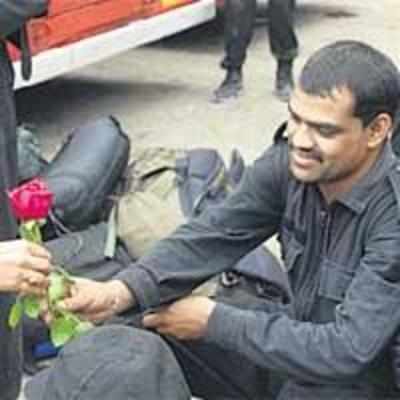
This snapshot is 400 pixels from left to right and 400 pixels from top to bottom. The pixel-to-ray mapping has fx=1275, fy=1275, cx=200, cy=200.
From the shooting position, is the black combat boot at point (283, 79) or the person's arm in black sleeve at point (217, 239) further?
the black combat boot at point (283, 79)

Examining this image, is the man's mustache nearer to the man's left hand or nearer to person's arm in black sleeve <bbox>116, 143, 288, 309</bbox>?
person's arm in black sleeve <bbox>116, 143, 288, 309</bbox>

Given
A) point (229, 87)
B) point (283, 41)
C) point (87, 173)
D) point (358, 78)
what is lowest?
point (229, 87)

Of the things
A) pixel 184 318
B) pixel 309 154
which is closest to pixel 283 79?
pixel 184 318

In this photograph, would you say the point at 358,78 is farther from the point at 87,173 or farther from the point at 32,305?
the point at 87,173

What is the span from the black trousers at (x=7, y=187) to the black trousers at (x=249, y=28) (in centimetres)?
432

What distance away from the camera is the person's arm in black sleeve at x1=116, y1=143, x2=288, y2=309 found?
109 inches

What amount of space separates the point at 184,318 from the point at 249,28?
520cm

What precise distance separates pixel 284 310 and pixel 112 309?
448 mm

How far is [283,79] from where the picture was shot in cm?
799

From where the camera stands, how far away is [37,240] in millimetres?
2498

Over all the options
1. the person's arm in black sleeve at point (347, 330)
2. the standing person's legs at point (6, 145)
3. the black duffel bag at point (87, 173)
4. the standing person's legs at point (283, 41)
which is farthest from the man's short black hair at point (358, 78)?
the standing person's legs at point (283, 41)

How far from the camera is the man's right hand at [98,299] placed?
265 cm

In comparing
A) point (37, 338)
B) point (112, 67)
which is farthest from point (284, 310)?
point (112, 67)

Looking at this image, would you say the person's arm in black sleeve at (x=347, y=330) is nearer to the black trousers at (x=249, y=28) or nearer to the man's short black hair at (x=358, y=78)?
the man's short black hair at (x=358, y=78)
